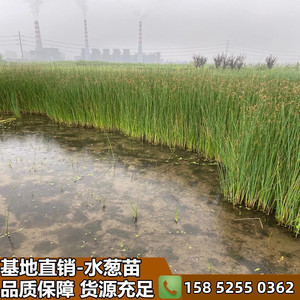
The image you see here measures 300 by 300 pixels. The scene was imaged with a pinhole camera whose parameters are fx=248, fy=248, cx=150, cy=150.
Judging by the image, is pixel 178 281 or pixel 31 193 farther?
pixel 31 193

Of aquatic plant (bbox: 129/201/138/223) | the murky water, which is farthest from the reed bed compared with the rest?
aquatic plant (bbox: 129/201/138/223)

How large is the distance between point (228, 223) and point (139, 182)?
1.28 m

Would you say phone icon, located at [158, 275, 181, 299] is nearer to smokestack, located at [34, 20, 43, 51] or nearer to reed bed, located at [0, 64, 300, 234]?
reed bed, located at [0, 64, 300, 234]

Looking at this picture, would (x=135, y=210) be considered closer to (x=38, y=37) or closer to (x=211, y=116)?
(x=211, y=116)

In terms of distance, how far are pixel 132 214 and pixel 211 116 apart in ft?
7.05

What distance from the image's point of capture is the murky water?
6.82 ft

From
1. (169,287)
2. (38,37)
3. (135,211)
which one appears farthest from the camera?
(38,37)

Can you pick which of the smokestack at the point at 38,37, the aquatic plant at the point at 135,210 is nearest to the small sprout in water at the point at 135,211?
the aquatic plant at the point at 135,210

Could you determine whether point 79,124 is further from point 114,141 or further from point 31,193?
point 31,193

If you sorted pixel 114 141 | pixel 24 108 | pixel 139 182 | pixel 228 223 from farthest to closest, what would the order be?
pixel 24 108 < pixel 114 141 < pixel 139 182 < pixel 228 223

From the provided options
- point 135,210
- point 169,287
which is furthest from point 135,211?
point 169,287

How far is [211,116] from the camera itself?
13.0 feet

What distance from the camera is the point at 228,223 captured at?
2523 millimetres

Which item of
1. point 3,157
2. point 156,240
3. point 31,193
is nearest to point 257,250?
point 156,240
